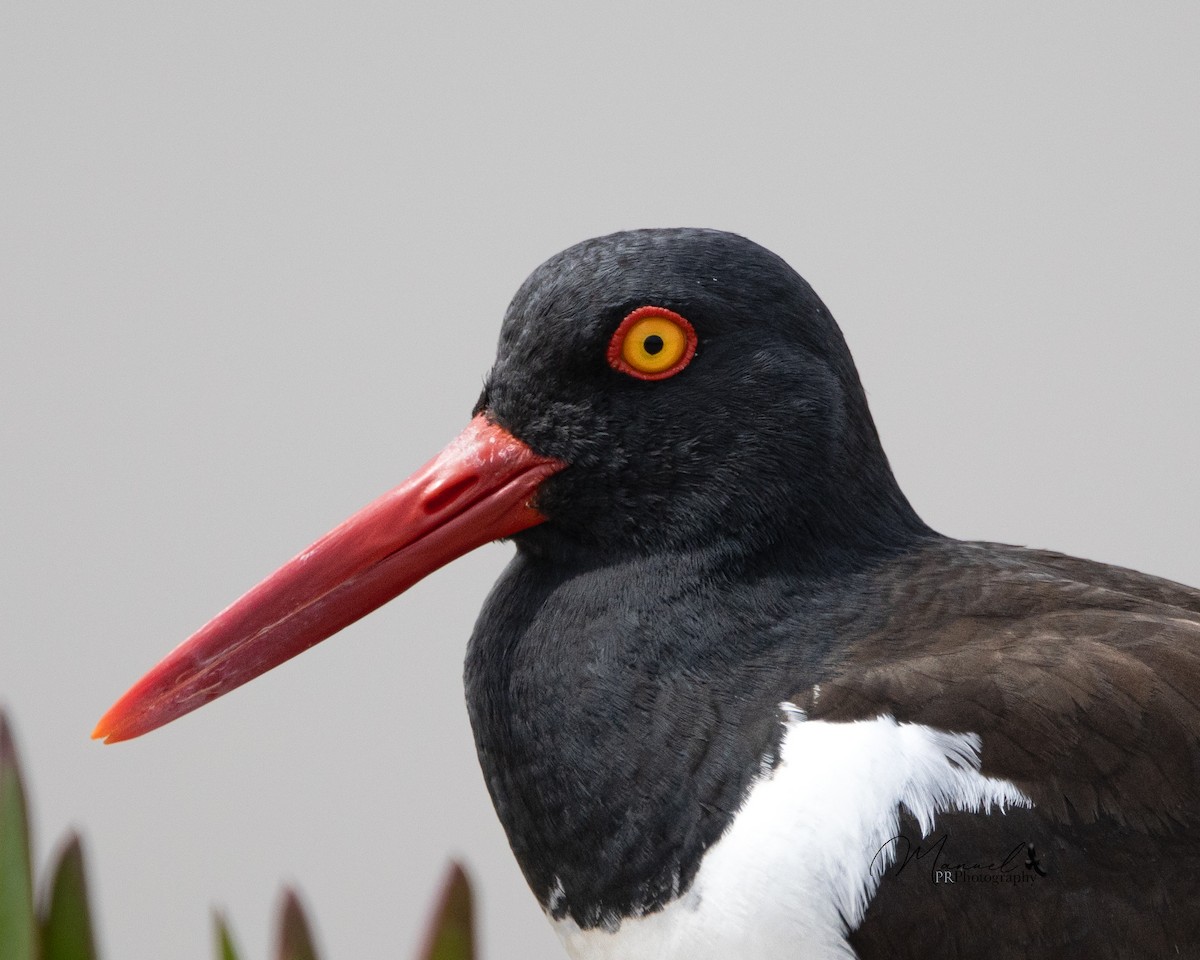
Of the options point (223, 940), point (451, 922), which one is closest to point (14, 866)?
point (223, 940)

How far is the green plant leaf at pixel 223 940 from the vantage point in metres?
1.94

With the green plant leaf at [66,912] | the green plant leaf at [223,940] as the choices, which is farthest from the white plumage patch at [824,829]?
the green plant leaf at [66,912]

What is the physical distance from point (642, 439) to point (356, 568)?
447 mm

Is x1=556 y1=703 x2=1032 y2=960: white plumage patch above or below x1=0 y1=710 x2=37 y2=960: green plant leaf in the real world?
below

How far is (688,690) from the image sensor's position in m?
1.80

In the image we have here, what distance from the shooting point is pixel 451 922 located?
6.25 ft

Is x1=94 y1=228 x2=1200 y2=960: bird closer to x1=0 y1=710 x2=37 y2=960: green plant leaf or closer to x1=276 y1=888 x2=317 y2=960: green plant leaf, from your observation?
x1=0 y1=710 x2=37 y2=960: green plant leaf

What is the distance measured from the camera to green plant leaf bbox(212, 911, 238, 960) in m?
1.94

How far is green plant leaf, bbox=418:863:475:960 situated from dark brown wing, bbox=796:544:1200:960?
0.53 metres

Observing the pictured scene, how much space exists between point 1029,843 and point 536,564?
30.9 inches

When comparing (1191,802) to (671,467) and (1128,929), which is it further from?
(671,467)

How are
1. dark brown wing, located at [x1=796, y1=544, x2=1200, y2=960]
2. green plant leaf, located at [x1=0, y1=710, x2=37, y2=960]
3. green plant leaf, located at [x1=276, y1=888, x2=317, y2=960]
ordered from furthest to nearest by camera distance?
1. green plant leaf, located at [x1=276, y1=888, x2=317, y2=960]
2. green plant leaf, located at [x1=0, y1=710, x2=37, y2=960]
3. dark brown wing, located at [x1=796, y1=544, x2=1200, y2=960]

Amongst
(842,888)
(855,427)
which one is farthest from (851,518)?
(842,888)

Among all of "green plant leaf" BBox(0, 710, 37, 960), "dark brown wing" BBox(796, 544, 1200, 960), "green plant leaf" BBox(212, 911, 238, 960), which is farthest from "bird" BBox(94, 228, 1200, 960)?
"green plant leaf" BBox(212, 911, 238, 960)
